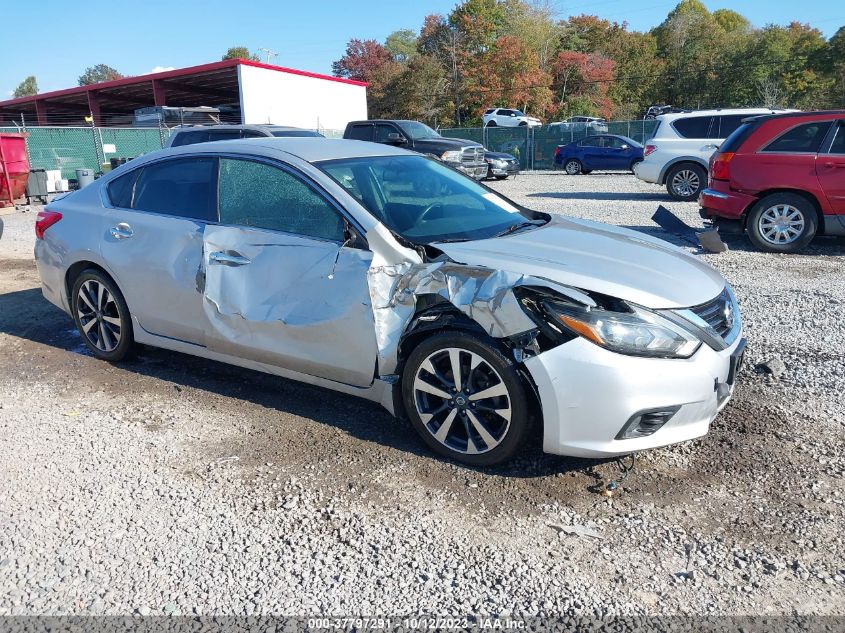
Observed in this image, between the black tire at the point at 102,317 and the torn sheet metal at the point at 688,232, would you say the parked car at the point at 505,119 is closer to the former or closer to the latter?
the torn sheet metal at the point at 688,232

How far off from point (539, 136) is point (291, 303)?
30.2 meters

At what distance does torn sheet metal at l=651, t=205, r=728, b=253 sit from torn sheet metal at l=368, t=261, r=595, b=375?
6.37 metres

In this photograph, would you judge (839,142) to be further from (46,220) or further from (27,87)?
(27,87)

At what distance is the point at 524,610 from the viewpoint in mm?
2508

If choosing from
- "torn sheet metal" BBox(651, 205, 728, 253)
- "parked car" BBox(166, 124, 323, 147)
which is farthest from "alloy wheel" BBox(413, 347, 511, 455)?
"parked car" BBox(166, 124, 323, 147)

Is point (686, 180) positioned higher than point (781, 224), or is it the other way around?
point (686, 180)

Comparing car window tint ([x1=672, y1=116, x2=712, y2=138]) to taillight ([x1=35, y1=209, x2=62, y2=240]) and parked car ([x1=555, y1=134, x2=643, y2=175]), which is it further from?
taillight ([x1=35, y1=209, x2=62, y2=240])

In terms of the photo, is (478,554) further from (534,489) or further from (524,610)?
(534,489)

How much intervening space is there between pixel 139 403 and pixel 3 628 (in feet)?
6.91

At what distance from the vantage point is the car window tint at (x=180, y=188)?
14.6ft

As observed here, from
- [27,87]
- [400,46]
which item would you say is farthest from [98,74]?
[400,46]

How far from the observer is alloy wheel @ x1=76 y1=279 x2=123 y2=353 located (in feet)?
16.3

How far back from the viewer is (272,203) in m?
4.13

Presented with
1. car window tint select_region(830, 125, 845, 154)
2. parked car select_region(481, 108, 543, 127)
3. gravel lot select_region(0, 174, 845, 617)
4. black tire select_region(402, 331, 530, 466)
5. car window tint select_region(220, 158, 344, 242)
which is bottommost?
gravel lot select_region(0, 174, 845, 617)
